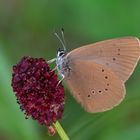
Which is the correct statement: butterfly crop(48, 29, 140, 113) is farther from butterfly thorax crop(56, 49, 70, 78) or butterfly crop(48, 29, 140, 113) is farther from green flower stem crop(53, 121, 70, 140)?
green flower stem crop(53, 121, 70, 140)

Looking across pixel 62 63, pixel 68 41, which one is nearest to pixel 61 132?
pixel 62 63

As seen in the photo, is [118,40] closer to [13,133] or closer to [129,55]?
[129,55]

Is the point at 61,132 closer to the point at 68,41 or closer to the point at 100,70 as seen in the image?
the point at 100,70

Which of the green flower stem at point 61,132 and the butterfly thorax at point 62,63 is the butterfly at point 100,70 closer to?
the butterfly thorax at point 62,63

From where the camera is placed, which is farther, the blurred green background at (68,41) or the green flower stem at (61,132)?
the blurred green background at (68,41)

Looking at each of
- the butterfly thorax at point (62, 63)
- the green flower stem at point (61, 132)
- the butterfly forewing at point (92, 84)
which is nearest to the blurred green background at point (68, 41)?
the butterfly forewing at point (92, 84)

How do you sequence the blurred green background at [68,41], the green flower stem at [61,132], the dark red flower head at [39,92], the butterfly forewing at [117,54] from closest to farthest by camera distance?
the green flower stem at [61,132], the dark red flower head at [39,92], the butterfly forewing at [117,54], the blurred green background at [68,41]

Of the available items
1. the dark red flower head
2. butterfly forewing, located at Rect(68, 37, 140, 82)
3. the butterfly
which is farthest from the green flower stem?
butterfly forewing, located at Rect(68, 37, 140, 82)

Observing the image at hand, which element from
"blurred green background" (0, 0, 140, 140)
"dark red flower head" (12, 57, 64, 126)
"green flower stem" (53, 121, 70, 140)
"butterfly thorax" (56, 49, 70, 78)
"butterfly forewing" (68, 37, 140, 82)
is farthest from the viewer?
"blurred green background" (0, 0, 140, 140)
